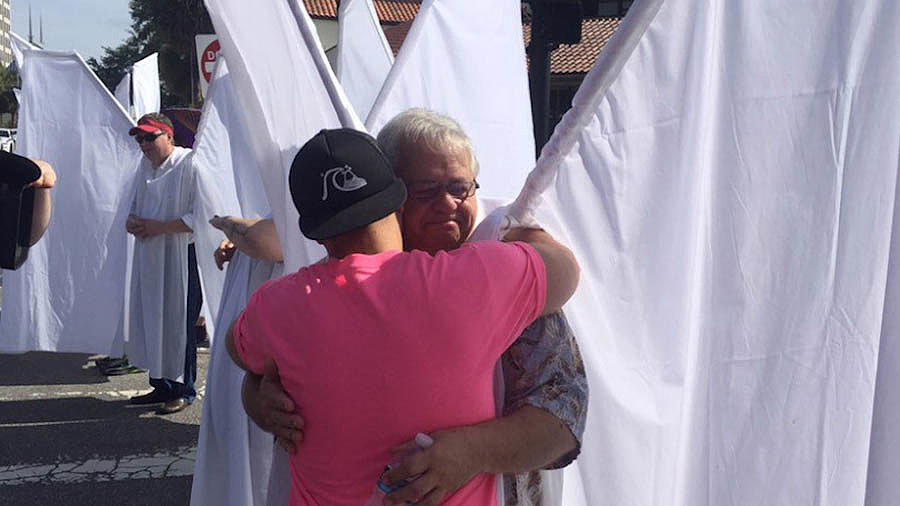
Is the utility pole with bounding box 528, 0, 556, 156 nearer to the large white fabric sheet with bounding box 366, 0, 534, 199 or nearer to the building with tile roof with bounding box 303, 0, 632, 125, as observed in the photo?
the large white fabric sheet with bounding box 366, 0, 534, 199

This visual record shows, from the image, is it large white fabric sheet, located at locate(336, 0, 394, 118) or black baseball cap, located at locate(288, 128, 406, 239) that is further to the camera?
large white fabric sheet, located at locate(336, 0, 394, 118)

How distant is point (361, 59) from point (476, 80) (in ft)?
4.88

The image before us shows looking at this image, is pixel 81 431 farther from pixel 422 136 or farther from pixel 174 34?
pixel 174 34

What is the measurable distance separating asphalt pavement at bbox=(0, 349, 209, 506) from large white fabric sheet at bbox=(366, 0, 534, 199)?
241cm

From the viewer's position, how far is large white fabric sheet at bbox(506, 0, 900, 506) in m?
1.45

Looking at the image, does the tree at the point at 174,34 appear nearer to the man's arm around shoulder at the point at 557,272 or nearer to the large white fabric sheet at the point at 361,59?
the large white fabric sheet at the point at 361,59

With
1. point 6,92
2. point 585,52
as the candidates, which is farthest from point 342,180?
point 6,92

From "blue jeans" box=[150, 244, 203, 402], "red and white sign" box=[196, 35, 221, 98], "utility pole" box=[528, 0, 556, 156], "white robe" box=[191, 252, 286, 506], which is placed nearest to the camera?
"white robe" box=[191, 252, 286, 506]

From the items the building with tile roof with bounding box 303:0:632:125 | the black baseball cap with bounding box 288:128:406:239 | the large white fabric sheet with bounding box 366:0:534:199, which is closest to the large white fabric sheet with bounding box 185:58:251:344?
the large white fabric sheet with bounding box 366:0:534:199

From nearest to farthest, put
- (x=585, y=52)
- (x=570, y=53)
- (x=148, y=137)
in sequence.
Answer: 1. (x=148, y=137)
2. (x=570, y=53)
3. (x=585, y=52)

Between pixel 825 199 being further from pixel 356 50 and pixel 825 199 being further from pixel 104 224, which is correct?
pixel 104 224

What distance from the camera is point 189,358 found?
5.80 metres

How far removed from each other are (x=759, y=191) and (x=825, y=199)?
0.10 meters

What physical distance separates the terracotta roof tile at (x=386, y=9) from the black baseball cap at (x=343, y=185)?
Result: 38453 mm
